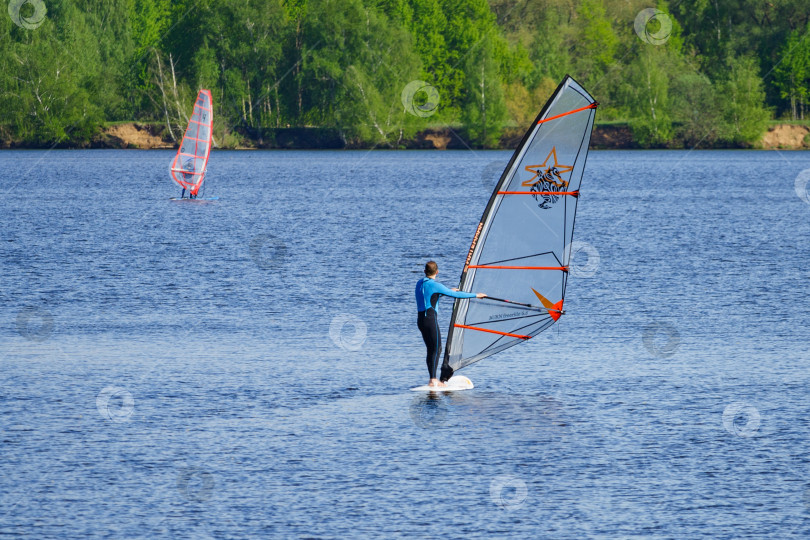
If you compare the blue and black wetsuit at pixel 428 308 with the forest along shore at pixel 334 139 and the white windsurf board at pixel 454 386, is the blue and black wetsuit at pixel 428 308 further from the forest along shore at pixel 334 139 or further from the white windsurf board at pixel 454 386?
the forest along shore at pixel 334 139

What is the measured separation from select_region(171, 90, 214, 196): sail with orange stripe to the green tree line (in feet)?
201

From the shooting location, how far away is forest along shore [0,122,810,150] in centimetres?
13612

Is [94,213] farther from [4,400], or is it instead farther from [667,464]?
[667,464]

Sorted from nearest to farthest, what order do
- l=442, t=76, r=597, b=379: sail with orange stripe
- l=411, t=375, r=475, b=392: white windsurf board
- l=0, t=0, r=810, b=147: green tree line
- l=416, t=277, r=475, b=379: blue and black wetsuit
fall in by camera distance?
1. l=416, t=277, r=475, b=379: blue and black wetsuit
2. l=442, t=76, r=597, b=379: sail with orange stripe
3. l=411, t=375, r=475, b=392: white windsurf board
4. l=0, t=0, r=810, b=147: green tree line

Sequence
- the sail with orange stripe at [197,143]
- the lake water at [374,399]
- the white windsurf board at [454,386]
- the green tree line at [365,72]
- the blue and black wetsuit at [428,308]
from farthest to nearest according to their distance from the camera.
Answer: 1. the green tree line at [365,72]
2. the sail with orange stripe at [197,143]
3. the white windsurf board at [454,386]
4. the blue and black wetsuit at [428,308]
5. the lake water at [374,399]

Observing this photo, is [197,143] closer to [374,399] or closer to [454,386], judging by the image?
[454,386]

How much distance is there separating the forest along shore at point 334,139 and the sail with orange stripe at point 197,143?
2715 inches

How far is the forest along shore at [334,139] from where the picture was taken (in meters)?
136

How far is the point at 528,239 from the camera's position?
64.8 feet

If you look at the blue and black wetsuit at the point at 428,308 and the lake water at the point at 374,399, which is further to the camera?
the blue and black wetsuit at the point at 428,308

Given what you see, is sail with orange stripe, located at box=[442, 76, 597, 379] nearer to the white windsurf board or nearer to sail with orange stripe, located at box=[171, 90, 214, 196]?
the white windsurf board

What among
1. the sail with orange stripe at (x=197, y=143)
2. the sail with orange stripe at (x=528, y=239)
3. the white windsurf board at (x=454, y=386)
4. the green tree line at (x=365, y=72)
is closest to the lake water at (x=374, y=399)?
the white windsurf board at (x=454, y=386)

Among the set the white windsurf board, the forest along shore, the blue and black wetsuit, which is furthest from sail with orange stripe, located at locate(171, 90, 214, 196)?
the forest along shore

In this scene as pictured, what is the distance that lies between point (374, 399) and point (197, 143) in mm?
48723
